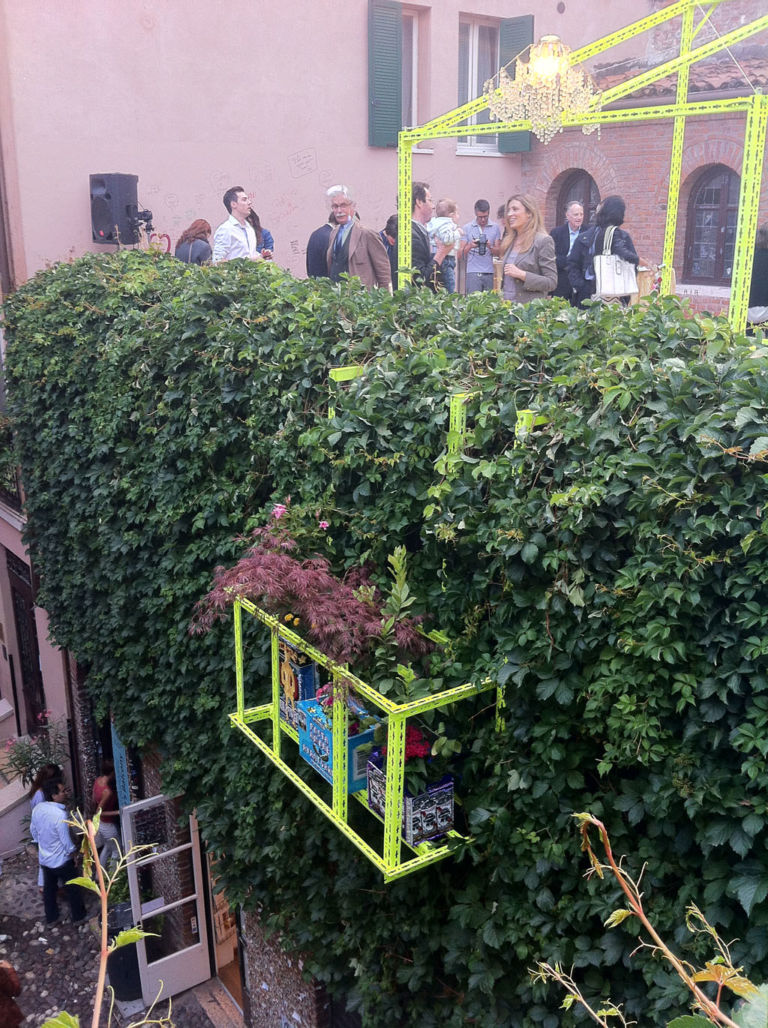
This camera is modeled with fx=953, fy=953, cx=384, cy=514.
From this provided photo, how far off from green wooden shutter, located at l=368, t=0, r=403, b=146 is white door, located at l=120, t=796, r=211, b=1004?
28.0ft

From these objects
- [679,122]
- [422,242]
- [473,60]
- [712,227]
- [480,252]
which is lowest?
[480,252]

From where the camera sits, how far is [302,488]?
492cm

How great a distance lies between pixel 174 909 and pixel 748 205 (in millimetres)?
7384

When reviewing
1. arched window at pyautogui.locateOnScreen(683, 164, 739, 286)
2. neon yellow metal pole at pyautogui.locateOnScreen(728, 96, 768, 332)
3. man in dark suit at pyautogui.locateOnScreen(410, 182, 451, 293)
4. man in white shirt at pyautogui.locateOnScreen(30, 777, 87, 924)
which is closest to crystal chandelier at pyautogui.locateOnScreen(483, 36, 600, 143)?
man in dark suit at pyautogui.locateOnScreen(410, 182, 451, 293)

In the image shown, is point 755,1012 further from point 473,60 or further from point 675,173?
point 473,60

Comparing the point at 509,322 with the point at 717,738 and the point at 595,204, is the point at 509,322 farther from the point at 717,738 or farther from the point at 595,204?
the point at 595,204

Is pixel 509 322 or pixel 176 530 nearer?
pixel 509 322

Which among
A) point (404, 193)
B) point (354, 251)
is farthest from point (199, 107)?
point (404, 193)

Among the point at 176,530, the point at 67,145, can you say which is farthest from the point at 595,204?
the point at 176,530

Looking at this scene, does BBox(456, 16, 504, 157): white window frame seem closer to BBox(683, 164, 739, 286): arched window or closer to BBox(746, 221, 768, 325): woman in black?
BBox(683, 164, 739, 286): arched window

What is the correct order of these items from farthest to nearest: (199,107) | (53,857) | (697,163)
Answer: (697,163)
(199,107)
(53,857)

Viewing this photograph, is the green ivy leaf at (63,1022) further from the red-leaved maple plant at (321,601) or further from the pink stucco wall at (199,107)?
the pink stucco wall at (199,107)

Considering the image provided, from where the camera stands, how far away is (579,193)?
1542 cm

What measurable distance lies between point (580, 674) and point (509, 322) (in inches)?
69.3
